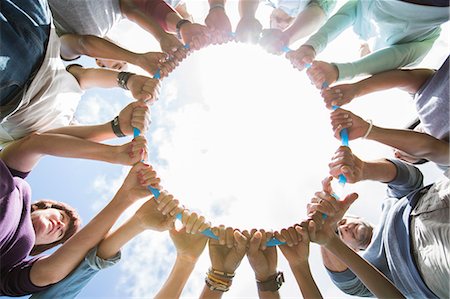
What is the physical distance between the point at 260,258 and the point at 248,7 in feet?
6.82

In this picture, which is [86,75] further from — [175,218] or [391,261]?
[391,261]

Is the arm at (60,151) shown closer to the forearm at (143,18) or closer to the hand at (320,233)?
the forearm at (143,18)

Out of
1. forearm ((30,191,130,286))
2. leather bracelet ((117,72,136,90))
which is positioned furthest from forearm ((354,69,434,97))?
forearm ((30,191,130,286))

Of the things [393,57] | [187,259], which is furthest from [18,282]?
[393,57]

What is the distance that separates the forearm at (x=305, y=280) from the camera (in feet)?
6.51

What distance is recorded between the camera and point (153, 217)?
2.09 metres

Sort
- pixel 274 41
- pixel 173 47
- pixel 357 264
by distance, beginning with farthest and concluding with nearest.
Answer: pixel 274 41 → pixel 173 47 → pixel 357 264

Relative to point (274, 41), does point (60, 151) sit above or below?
below

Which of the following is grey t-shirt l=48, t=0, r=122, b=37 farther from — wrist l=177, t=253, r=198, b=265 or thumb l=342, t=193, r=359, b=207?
thumb l=342, t=193, r=359, b=207

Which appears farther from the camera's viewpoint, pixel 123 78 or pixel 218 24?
pixel 218 24

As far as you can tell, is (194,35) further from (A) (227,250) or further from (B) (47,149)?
(A) (227,250)

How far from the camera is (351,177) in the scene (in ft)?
7.05

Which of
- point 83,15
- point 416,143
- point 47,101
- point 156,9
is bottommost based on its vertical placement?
point 416,143

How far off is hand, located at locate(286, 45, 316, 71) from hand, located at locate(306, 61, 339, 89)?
0.21ft
